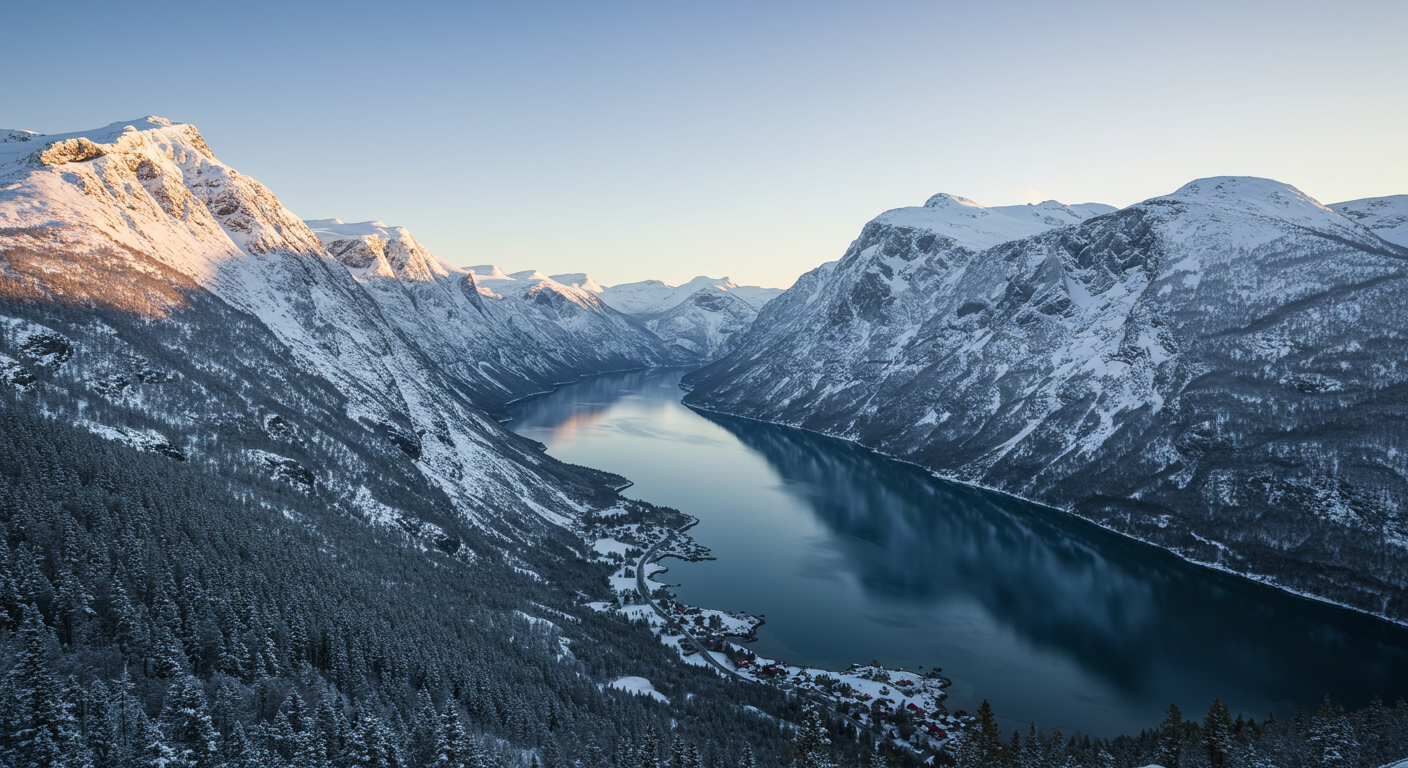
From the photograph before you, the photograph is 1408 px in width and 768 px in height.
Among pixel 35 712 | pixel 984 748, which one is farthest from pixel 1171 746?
pixel 35 712

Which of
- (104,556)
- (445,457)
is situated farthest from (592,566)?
(104,556)

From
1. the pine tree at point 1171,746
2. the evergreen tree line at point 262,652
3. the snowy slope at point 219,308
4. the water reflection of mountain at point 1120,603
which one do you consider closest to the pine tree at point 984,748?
the pine tree at point 1171,746

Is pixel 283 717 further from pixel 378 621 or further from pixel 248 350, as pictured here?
pixel 248 350

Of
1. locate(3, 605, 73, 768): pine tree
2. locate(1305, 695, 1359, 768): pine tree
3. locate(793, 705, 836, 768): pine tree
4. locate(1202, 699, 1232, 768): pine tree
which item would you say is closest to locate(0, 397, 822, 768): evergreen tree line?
locate(3, 605, 73, 768): pine tree

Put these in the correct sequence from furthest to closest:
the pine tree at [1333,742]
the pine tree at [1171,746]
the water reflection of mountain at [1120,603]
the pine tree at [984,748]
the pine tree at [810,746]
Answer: the water reflection of mountain at [1120,603] → the pine tree at [1171,746] → the pine tree at [984,748] → the pine tree at [1333,742] → the pine tree at [810,746]

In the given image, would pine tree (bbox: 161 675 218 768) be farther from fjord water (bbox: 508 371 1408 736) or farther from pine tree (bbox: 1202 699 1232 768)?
pine tree (bbox: 1202 699 1232 768)

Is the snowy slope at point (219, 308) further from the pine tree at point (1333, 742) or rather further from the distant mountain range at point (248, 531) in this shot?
the pine tree at point (1333, 742)
